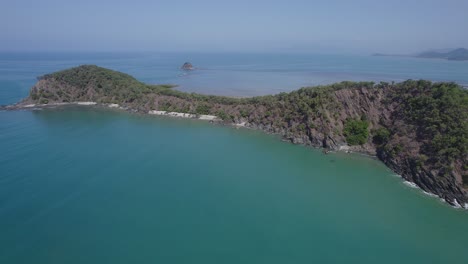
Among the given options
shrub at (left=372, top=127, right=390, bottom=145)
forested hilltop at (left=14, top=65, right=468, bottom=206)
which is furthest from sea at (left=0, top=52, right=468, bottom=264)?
shrub at (left=372, top=127, right=390, bottom=145)

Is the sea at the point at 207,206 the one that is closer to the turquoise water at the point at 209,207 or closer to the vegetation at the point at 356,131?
the turquoise water at the point at 209,207

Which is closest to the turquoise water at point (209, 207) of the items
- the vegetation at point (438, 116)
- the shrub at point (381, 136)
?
the shrub at point (381, 136)

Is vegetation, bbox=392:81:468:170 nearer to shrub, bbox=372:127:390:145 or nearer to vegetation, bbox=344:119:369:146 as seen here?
shrub, bbox=372:127:390:145

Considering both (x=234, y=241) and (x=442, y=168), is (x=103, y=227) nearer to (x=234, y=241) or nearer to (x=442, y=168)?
(x=234, y=241)

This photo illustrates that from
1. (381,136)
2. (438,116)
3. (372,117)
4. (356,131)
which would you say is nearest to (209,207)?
(356,131)

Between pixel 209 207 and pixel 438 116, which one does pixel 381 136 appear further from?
pixel 209 207

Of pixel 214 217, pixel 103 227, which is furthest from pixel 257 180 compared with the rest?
A: pixel 103 227
